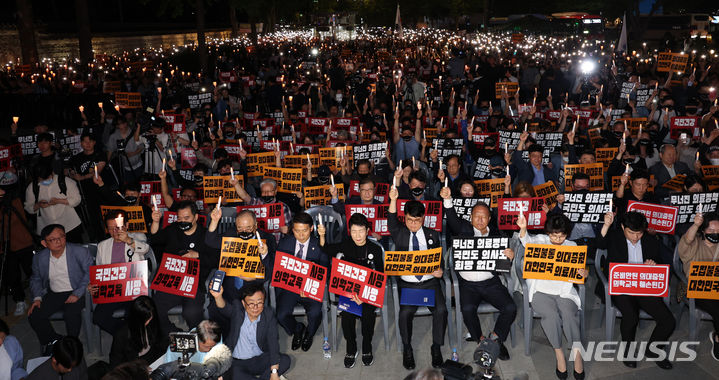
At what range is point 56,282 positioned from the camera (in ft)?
22.2

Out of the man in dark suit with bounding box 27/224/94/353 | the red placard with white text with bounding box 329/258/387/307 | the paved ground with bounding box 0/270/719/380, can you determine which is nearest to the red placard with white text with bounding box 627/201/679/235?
the paved ground with bounding box 0/270/719/380

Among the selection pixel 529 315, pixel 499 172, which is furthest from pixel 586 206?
pixel 499 172

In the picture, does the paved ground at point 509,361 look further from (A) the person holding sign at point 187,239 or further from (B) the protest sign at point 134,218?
(B) the protest sign at point 134,218

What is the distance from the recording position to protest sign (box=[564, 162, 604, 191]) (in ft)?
28.8

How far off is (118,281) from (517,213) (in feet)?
15.8

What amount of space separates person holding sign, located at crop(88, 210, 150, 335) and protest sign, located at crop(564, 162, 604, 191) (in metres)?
5.87

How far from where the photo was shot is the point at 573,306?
248 inches

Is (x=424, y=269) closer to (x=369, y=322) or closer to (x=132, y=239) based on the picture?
(x=369, y=322)

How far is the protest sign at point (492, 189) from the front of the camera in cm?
862

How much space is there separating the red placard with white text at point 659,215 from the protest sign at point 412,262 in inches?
108

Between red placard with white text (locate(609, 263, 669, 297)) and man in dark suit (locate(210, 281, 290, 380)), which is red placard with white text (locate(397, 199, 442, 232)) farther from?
man in dark suit (locate(210, 281, 290, 380))

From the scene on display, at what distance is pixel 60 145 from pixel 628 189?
31.8 ft

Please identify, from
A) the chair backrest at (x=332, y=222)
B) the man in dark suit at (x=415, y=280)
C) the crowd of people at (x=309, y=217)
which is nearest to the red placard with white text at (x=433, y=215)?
the crowd of people at (x=309, y=217)

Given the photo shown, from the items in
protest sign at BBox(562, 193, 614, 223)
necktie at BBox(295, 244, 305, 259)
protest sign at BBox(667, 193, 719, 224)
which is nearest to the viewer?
necktie at BBox(295, 244, 305, 259)
